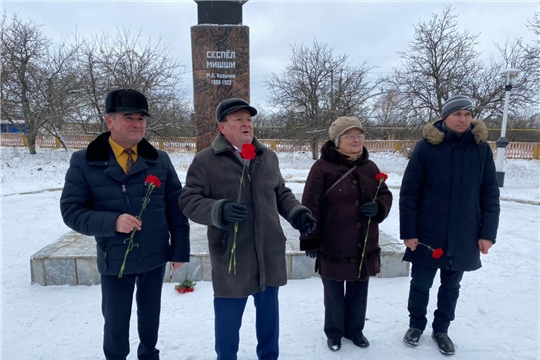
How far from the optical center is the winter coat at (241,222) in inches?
75.1

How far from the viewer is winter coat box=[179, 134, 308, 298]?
1.91m

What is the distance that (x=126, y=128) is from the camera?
75.1 inches

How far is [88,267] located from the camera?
340cm

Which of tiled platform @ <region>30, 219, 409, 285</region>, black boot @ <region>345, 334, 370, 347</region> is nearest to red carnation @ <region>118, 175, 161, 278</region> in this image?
tiled platform @ <region>30, 219, 409, 285</region>

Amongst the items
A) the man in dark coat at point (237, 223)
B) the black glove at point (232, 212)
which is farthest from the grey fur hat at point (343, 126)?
the black glove at point (232, 212)

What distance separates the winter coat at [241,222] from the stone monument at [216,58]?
316cm

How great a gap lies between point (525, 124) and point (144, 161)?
25.8m

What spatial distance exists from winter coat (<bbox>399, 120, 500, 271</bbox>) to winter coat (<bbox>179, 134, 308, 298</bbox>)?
1022 millimetres

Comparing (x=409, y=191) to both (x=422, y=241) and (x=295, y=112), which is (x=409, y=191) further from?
(x=295, y=112)

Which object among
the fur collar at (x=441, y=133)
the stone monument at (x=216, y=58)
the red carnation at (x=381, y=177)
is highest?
the stone monument at (x=216, y=58)

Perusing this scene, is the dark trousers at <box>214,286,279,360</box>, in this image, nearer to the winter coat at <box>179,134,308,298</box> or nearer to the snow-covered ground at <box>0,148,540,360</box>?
the winter coat at <box>179,134,308,298</box>

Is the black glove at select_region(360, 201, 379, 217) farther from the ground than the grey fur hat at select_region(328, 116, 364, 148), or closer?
closer

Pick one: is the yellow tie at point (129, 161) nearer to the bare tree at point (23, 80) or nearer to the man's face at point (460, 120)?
the man's face at point (460, 120)

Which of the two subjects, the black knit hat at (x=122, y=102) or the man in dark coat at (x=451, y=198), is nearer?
the black knit hat at (x=122, y=102)
